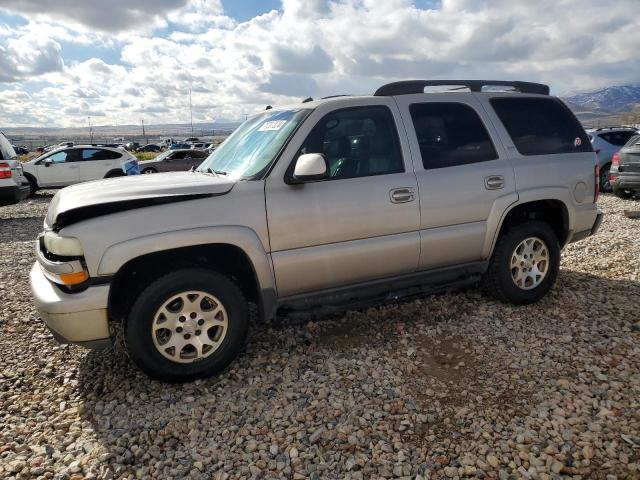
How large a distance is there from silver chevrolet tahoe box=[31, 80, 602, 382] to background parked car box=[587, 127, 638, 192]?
348 inches

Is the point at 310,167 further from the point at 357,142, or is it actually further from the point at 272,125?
the point at 272,125

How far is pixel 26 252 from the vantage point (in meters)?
7.17

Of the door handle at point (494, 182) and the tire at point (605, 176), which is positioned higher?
the door handle at point (494, 182)

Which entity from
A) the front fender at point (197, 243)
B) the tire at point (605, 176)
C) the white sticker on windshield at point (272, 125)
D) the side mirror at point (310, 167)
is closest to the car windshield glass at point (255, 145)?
the white sticker on windshield at point (272, 125)

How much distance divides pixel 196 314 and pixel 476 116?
2.88 meters

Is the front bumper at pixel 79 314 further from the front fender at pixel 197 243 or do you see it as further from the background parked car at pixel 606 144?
the background parked car at pixel 606 144

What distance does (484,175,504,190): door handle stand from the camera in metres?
3.97

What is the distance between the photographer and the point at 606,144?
12.1 metres

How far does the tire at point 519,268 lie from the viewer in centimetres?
420

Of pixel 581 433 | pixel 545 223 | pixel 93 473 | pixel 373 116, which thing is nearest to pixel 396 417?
→ pixel 581 433

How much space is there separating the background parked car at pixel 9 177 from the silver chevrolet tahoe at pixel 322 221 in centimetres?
715

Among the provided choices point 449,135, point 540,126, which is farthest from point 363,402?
point 540,126

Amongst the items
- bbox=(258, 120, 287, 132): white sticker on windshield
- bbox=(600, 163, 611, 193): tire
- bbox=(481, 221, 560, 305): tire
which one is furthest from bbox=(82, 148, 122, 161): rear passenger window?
bbox=(600, 163, 611, 193): tire

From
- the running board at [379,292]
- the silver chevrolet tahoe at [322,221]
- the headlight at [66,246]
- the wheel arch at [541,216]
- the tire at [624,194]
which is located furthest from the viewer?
the tire at [624,194]
